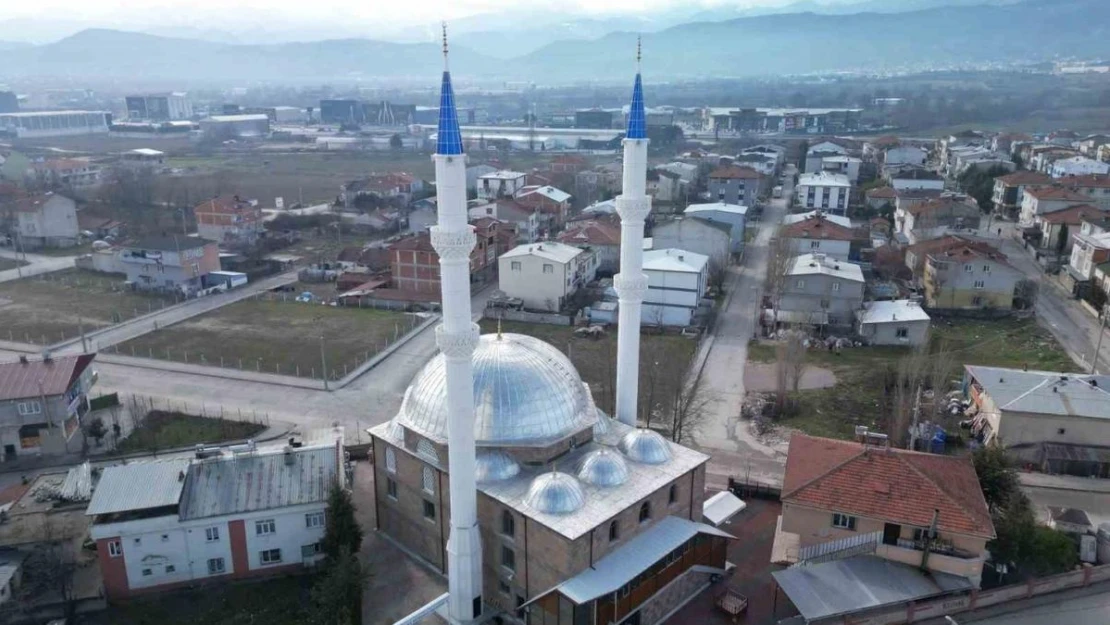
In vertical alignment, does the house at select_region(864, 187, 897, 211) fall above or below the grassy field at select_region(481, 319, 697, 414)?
above

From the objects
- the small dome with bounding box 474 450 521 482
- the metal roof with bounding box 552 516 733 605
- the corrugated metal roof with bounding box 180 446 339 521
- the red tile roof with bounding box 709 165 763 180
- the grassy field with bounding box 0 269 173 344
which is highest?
the red tile roof with bounding box 709 165 763 180

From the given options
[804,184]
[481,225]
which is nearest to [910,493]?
[481,225]

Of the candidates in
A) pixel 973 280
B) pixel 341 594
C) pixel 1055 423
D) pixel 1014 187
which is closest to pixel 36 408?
pixel 341 594

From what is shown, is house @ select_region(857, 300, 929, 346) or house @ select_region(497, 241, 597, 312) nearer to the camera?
house @ select_region(857, 300, 929, 346)

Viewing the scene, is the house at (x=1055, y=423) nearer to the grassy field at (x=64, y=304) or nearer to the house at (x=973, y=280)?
the house at (x=973, y=280)

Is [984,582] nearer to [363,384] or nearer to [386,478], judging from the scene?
[386,478]

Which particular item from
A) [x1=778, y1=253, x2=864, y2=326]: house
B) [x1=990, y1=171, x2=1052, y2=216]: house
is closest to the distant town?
[x1=778, y1=253, x2=864, y2=326]: house

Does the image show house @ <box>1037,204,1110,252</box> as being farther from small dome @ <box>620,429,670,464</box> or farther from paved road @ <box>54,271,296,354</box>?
paved road @ <box>54,271,296,354</box>
